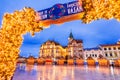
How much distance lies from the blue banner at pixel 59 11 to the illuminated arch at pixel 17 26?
18cm

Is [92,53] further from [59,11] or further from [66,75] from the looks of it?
[59,11]

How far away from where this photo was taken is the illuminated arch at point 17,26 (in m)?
4.75

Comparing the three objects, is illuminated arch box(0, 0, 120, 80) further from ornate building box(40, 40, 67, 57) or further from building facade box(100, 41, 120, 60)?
ornate building box(40, 40, 67, 57)

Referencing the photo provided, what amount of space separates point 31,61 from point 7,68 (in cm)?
2145

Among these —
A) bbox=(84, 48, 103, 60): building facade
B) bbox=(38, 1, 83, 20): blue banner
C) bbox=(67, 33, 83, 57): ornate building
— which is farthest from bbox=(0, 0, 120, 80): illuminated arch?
bbox=(67, 33, 83, 57): ornate building

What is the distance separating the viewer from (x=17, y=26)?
6.05 m

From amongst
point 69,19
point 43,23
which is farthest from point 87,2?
point 43,23

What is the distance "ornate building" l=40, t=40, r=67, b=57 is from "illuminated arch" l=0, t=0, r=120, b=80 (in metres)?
64.1

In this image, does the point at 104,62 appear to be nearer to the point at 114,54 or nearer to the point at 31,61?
the point at 31,61

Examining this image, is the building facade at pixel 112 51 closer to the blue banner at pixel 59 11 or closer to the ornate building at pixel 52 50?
the ornate building at pixel 52 50

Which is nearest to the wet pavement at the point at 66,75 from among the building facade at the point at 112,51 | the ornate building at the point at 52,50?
the building facade at the point at 112,51

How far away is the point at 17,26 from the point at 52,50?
6525 centimetres

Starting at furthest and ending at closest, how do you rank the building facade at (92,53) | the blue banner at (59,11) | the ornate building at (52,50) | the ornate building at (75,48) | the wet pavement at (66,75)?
the ornate building at (52,50), the ornate building at (75,48), the building facade at (92,53), the wet pavement at (66,75), the blue banner at (59,11)

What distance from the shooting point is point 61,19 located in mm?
6285
